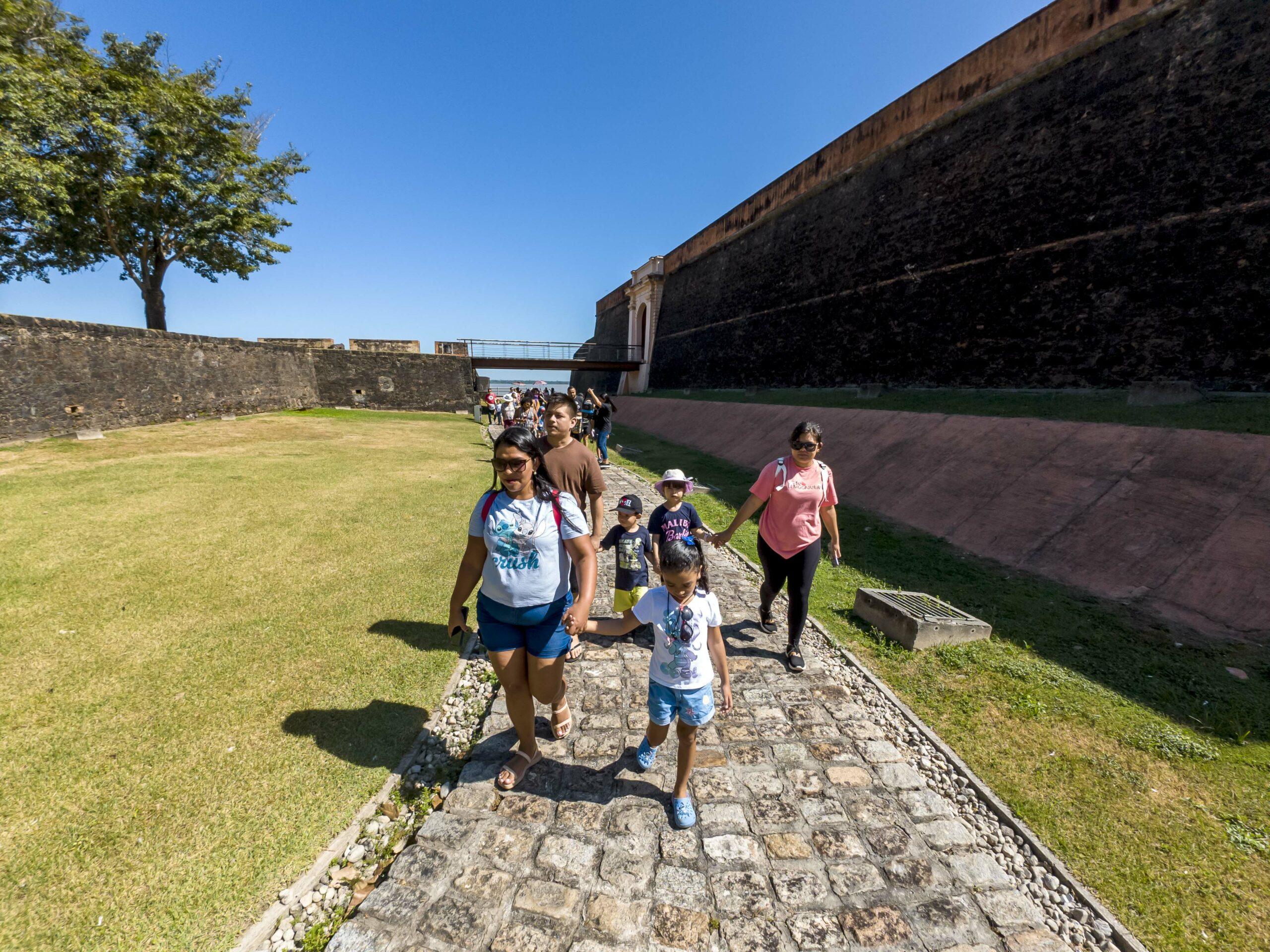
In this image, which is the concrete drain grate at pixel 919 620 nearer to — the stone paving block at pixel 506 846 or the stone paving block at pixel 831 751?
the stone paving block at pixel 831 751

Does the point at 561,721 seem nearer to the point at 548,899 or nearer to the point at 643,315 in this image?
the point at 548,899

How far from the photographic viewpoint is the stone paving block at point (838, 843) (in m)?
2.33

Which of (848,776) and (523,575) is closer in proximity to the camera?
(523,575)

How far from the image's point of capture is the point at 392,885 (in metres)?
2.13

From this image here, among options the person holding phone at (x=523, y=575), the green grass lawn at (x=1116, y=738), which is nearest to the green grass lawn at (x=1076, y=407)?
the green grass lawn at (x=1116, y=738)

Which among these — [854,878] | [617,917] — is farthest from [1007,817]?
[617,917]

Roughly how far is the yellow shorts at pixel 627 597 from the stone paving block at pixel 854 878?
2032 mm

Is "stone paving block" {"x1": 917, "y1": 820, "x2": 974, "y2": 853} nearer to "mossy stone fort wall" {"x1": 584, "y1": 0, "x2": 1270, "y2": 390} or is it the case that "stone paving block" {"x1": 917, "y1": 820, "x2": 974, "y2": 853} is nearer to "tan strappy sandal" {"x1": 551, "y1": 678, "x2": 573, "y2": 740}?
"tan strappy sandal" {"x1": 551, "y1": 678, "x2": 573, "y2": 740}

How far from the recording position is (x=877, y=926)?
6.58 feet

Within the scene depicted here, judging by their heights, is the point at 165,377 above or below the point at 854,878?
above

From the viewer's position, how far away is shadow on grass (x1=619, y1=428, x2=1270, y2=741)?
130 inches

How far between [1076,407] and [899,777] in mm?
7530

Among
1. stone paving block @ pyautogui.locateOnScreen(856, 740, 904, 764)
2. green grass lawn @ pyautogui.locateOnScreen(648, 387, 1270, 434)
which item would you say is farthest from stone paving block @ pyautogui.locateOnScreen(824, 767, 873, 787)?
green grass lawn @ pyautogui.locateOnScreen(648, 387, 1270, 434)

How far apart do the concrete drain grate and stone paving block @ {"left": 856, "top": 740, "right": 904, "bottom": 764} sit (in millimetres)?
1273
